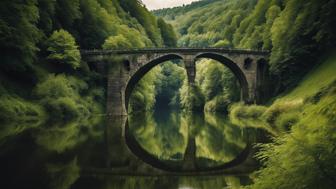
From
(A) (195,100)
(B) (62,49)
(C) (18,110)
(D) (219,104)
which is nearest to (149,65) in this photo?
(A) (195,100)

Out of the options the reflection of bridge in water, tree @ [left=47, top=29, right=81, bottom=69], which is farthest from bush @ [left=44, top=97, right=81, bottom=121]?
the reflection of bridge in water

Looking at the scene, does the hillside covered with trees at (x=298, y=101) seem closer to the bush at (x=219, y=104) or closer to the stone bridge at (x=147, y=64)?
the stone bridge at (x=147, y=64)

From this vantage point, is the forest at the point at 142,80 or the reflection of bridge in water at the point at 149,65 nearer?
the forest at the point at 142,80

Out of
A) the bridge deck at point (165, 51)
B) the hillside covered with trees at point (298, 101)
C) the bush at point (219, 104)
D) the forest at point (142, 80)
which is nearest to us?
the hillside covered with trees at point (298, 101)

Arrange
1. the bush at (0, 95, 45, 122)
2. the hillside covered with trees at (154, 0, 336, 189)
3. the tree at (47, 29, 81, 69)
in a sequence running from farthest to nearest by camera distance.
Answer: the tree at (47, 29, 81, 69)
the bush at (0, 95, 45, 122)
the hillside covered with trees at (154, 0, 336, 189)

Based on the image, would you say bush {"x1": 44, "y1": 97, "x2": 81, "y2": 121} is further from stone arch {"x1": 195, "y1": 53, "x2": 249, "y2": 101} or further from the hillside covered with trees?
stone arch {"x1": 195, "y1": 53, "x2": 249, "y2": 101}

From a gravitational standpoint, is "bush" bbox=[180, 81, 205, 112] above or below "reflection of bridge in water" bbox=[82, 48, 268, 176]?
below

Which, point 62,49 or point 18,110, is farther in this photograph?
point 62,49

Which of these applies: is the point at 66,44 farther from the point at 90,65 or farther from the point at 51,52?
the point at 90,65

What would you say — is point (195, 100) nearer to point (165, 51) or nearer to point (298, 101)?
point (165, 51)

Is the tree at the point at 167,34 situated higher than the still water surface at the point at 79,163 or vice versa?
the tree at the point at 167,34

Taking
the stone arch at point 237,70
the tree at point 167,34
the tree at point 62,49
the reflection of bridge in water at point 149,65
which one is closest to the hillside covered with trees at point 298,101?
the reflection of bridge in water at point 149,65

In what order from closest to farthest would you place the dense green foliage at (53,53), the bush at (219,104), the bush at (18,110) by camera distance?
1. the bush at (18,110)
2. the dense green foliage at (53,53)
3. the bush at (219,104)

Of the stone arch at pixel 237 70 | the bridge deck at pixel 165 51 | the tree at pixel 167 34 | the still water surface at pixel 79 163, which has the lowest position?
the still water surface at pixel 79 163
